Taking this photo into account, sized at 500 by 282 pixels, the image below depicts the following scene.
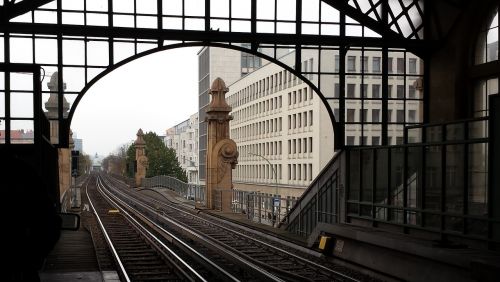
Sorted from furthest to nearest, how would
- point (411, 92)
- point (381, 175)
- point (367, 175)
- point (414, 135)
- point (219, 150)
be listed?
point (219, 150) → point (411, 92) → point (367, 175) → point (381, 175) → point (414, 135)

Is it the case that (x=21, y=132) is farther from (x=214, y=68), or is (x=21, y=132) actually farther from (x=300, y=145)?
(x=214, y=68)

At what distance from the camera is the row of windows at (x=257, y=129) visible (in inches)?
3182

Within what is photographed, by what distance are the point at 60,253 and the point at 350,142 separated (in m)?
9.97

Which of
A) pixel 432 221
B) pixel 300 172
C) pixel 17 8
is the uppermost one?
pixel 17 8

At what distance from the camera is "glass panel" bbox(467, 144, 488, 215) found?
10859 mm

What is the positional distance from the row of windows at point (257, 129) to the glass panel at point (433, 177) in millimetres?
65615

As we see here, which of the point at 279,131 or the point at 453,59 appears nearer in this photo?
the point at 453,59

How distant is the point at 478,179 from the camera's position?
36.2ft

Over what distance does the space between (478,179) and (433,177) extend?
5.77 ft

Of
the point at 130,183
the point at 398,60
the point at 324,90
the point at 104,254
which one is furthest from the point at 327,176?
the point at 130,183

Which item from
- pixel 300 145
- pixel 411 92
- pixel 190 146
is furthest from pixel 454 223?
pixel 190 146

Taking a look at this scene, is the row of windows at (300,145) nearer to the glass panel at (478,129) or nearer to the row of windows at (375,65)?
the row of windows at (375,65)

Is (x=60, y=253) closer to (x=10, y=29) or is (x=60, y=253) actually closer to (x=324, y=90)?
(x=10, y=29)

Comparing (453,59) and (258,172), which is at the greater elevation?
(453,59)
